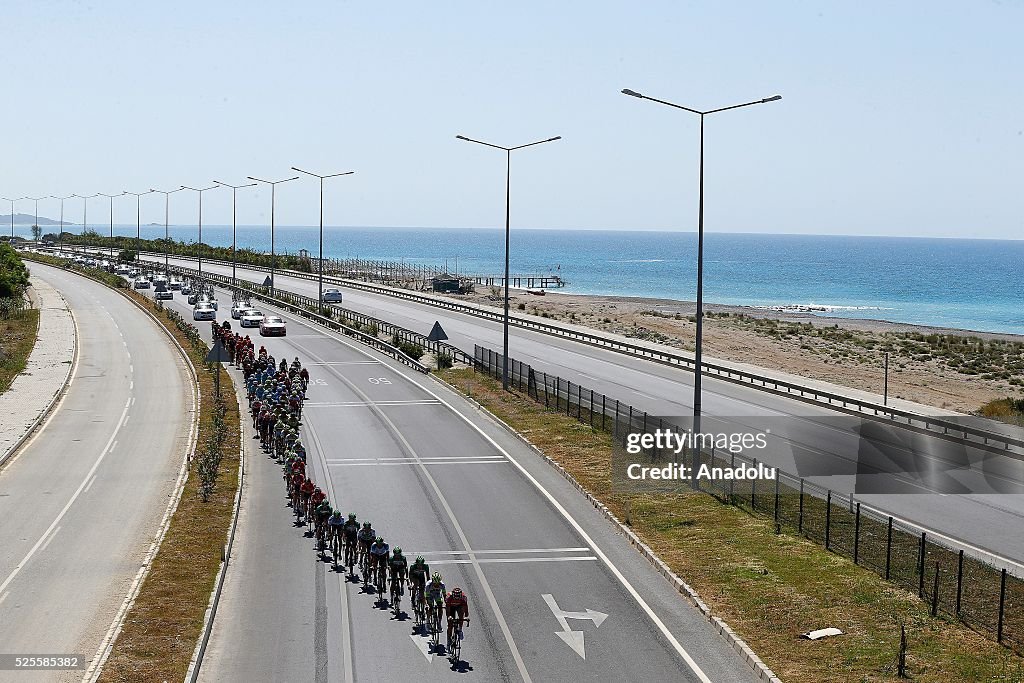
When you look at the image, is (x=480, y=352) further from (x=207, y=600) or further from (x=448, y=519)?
(x=207, y=600)

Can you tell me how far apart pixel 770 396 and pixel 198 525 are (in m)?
26.5

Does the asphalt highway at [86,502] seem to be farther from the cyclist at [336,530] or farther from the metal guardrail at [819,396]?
the metal guardrail at [819,396]

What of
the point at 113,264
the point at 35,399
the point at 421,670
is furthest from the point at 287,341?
the point at 113,264

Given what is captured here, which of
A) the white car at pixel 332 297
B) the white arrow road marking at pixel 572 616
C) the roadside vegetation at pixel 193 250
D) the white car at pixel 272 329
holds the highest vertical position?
the roadside vegetation at pixel 193 250

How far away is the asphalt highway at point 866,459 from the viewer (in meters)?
24.8

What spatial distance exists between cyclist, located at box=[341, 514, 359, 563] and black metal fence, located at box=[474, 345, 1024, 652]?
9.47 m

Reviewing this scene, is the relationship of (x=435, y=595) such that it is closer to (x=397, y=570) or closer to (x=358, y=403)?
(x=397, y=570)

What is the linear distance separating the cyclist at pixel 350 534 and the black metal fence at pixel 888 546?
Answer: 947 centimetres

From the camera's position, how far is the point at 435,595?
17375 mm

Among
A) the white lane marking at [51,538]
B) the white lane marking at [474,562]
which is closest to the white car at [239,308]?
the white lane marking at [474,562]

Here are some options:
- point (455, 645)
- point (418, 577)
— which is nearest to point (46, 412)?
point (418, 577)

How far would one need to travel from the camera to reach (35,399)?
140ft

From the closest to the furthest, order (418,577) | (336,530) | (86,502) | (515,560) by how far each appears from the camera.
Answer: (418,577)
(336,530)
(515,560)
(86,502)

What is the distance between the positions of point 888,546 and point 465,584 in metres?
7.77
